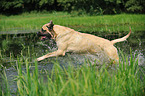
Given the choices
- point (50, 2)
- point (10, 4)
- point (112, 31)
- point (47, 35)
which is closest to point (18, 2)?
point (10, 4)

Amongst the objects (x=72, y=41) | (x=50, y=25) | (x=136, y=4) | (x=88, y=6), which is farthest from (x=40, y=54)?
(x=88, y=6)

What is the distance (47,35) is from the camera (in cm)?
624

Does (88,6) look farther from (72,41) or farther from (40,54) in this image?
(72,41)

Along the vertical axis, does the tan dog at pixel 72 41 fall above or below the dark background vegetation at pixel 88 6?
above

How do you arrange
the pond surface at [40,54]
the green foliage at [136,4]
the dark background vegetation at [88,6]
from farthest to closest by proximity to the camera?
the dark background vegetation at [88,6] → the green foliage at [136,4] → the pond surface at [40,54]

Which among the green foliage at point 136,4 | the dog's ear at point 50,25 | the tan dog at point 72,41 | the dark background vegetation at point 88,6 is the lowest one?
the dark background vegetation at point 88,6

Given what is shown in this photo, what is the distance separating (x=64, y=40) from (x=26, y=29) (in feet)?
36.2

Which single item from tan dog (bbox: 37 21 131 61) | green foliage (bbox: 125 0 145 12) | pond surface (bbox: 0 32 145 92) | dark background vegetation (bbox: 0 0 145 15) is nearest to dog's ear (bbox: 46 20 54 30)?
tan dog (bbox: 37 21 131 61)

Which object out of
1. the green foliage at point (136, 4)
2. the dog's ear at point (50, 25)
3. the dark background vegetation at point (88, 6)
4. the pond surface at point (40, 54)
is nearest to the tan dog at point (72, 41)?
the dog's ear at point (50, 25)

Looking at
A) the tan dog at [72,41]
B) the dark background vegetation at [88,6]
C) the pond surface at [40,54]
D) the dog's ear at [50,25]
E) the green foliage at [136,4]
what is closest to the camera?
the pond surface at [40,54]

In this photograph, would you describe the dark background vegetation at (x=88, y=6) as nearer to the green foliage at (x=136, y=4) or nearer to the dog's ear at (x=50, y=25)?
the green foliage at (x=136, y=4)

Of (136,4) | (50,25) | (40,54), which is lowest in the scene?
(40,54)

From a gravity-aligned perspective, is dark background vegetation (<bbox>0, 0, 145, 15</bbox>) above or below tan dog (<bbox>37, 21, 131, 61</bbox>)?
below

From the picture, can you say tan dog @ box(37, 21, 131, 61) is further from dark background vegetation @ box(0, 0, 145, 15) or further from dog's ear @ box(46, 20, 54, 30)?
dark background vegetation @ box(0, 0, 145, 15)
